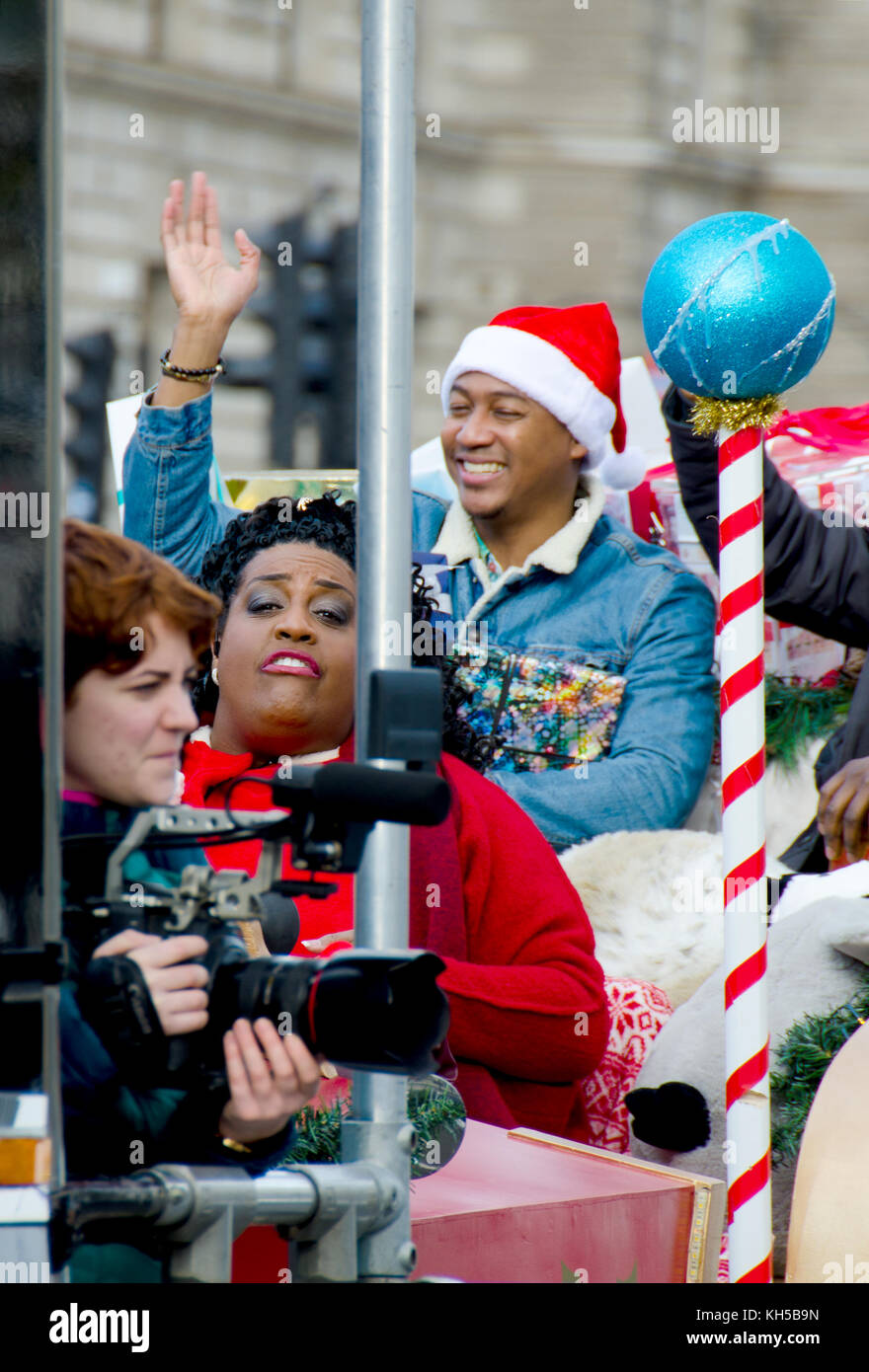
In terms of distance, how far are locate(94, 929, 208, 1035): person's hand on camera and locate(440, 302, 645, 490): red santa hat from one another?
2384 millimetres

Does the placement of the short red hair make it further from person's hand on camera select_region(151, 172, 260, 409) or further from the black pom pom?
the black pom pom

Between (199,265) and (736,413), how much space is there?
0.82 metres

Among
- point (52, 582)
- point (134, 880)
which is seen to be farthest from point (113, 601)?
point (134, 880)

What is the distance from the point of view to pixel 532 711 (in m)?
3.58

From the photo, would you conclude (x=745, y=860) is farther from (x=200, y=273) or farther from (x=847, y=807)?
(x=200, y=273)

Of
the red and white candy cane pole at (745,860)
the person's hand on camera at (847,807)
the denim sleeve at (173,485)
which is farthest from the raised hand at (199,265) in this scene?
the person's hand on camera at (847,807)

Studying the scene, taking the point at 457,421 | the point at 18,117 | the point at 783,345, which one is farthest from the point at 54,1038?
the point at 457,421

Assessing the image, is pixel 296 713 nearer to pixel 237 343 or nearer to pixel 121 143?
pixel 237 343

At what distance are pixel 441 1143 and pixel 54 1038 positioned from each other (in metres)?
0.93

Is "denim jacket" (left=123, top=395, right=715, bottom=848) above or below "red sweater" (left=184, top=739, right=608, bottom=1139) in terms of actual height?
above

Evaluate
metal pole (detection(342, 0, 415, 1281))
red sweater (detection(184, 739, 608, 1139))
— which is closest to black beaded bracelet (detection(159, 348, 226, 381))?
red sweater (detection(184, 739, 608, 1139))

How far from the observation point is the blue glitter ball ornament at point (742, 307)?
8.88 feet

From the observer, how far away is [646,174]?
55.9 feet

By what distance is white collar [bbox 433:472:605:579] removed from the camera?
381 cm
